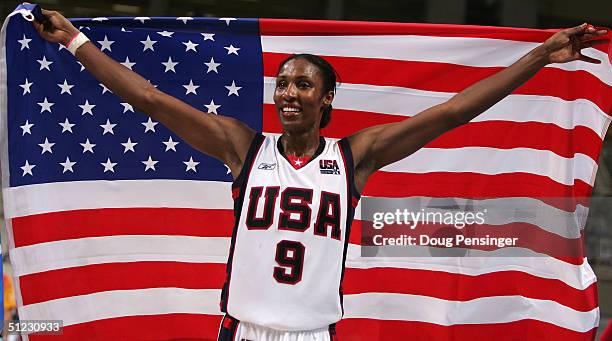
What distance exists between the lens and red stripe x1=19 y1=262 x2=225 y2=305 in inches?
179

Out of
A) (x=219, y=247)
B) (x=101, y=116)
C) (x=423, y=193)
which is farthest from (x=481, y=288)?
(x=101, y=116)

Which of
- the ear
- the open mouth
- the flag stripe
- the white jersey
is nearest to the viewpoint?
the white jersey

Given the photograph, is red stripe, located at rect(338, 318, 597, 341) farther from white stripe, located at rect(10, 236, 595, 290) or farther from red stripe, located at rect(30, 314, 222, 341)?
red stripe, located at rect(30, 314, 222, 341)

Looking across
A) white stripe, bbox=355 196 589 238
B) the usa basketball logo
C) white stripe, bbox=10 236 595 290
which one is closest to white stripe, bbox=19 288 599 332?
white stripe, bbox=10 236 595 290

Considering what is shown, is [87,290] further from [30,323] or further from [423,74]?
[423,74]

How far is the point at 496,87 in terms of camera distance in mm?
3684

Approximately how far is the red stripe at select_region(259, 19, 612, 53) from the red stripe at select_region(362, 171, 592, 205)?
722mm

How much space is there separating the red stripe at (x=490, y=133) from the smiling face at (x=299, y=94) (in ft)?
3.66

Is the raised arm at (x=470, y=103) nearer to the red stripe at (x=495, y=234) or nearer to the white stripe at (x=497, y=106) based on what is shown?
the white stripe at (x=497, y=106)

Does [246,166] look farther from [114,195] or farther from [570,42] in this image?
[570,42]

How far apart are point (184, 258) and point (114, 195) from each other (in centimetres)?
48

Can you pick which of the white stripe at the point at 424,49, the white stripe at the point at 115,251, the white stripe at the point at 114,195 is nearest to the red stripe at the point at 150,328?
the white stripe at the point at 115,251

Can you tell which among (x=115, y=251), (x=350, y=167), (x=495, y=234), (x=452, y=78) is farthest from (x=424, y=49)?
(x=115, y=251)

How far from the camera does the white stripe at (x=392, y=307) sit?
4.68 m
